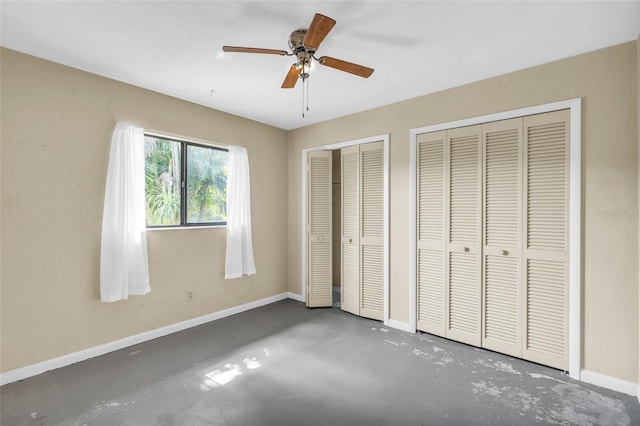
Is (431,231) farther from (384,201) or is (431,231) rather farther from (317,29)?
(317,29)

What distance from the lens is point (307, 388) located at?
7.55ft

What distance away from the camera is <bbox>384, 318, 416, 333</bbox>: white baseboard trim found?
3.37 meters

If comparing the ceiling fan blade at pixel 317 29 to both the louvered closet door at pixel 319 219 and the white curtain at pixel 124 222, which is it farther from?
the louvered closet door at pixel 319 219

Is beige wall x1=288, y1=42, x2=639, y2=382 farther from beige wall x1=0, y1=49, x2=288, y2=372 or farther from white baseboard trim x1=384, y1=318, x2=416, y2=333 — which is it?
beige wall x1=0, y1=49, x2=288, y2=372

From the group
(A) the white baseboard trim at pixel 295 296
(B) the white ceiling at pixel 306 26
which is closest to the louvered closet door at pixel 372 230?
(B) the white ceiling at pixel 306 26

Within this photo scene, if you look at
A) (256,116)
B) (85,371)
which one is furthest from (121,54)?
(85,371)

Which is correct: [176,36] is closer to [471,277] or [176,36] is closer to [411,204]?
[411,204]

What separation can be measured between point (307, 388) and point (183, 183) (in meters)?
2.48

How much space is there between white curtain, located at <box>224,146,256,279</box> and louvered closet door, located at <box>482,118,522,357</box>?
2691 mm

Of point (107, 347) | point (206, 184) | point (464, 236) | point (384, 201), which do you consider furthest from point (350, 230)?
point (107, 347)

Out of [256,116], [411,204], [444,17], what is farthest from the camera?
[256,116]

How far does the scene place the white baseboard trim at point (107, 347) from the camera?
238 centimetres

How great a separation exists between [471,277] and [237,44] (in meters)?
2.89

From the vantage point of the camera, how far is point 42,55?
244cm
